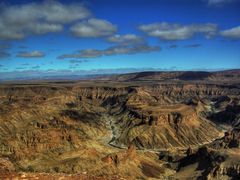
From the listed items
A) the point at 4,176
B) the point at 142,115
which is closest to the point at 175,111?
the point at 142,115

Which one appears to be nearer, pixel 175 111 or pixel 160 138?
pixel 160 138

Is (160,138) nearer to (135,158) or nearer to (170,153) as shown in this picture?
(170,153)

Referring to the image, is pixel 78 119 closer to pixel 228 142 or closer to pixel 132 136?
pixel 132 136

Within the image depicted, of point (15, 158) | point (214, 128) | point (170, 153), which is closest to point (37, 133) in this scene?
point (15, 158)

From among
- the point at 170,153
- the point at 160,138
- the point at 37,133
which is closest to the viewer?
the point at 37,133

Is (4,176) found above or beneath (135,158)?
above

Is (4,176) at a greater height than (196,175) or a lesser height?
greater

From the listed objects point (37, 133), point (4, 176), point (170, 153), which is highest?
point (4, 176)

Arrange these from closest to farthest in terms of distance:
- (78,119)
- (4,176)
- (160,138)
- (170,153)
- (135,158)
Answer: (4,176), (135,158), (170,153), (160,138), (78,119)

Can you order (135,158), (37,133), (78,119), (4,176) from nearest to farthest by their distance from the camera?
(4,176) < (135,158) < (37,133) < (78,119)
